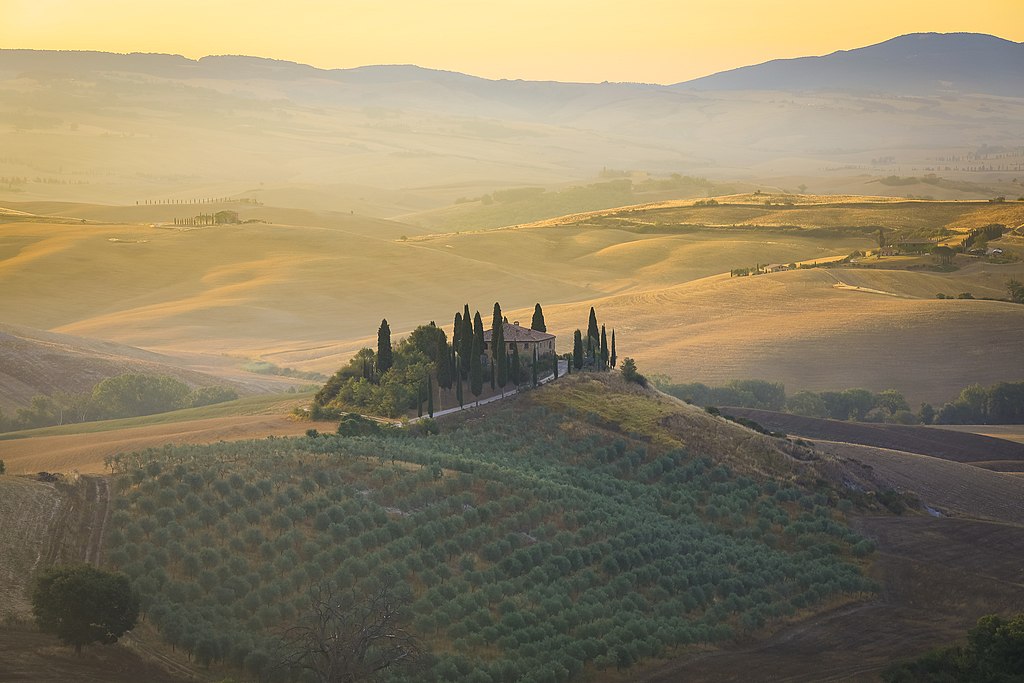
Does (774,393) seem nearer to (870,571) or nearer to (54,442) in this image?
(870,571)

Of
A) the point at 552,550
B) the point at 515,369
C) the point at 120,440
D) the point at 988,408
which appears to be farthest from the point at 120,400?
the point at 988,408

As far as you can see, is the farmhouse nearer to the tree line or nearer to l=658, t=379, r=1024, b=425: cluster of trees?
the tree line

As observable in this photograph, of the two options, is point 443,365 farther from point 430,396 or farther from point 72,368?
point 72,368

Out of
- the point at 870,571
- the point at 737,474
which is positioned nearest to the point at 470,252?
the point at 737,474

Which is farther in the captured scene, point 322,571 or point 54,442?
point 54,442

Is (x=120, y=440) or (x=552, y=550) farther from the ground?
(x=120, y=440)

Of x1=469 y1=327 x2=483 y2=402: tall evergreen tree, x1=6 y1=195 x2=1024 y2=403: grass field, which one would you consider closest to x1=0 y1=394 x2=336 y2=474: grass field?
x1=469 y1=327 x2=483 y2=402: tall evergreen tree
